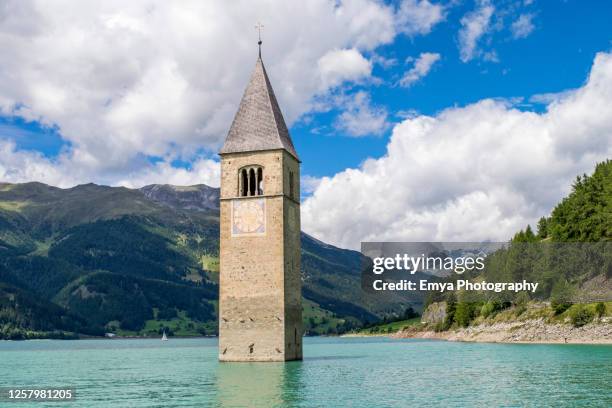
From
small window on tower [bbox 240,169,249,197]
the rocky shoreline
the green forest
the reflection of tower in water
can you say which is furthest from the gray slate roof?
the green forest

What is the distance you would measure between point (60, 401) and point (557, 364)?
134 feet

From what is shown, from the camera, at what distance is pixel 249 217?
206 ft

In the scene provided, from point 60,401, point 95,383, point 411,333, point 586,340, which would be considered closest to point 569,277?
point 586,340

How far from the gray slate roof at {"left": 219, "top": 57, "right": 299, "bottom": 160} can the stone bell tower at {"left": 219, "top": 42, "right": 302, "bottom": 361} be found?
0.09m

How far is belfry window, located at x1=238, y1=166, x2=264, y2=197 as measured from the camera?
64000 mm

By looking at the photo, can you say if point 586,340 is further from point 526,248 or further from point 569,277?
point 526,248

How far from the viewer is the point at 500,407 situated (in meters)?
34.8

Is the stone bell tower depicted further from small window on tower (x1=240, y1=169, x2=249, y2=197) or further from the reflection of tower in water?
the reflection of tower in water

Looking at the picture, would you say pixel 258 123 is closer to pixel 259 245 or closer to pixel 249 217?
pixel 249 217

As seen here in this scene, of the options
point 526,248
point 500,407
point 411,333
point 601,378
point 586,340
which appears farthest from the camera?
point 411,333

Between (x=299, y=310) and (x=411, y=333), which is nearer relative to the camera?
Answer: (x=299, y=310)

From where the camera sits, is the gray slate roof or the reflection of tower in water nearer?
the reflection of tower in water

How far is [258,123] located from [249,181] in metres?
5.64

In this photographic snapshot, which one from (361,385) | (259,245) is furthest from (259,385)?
(259,245)
